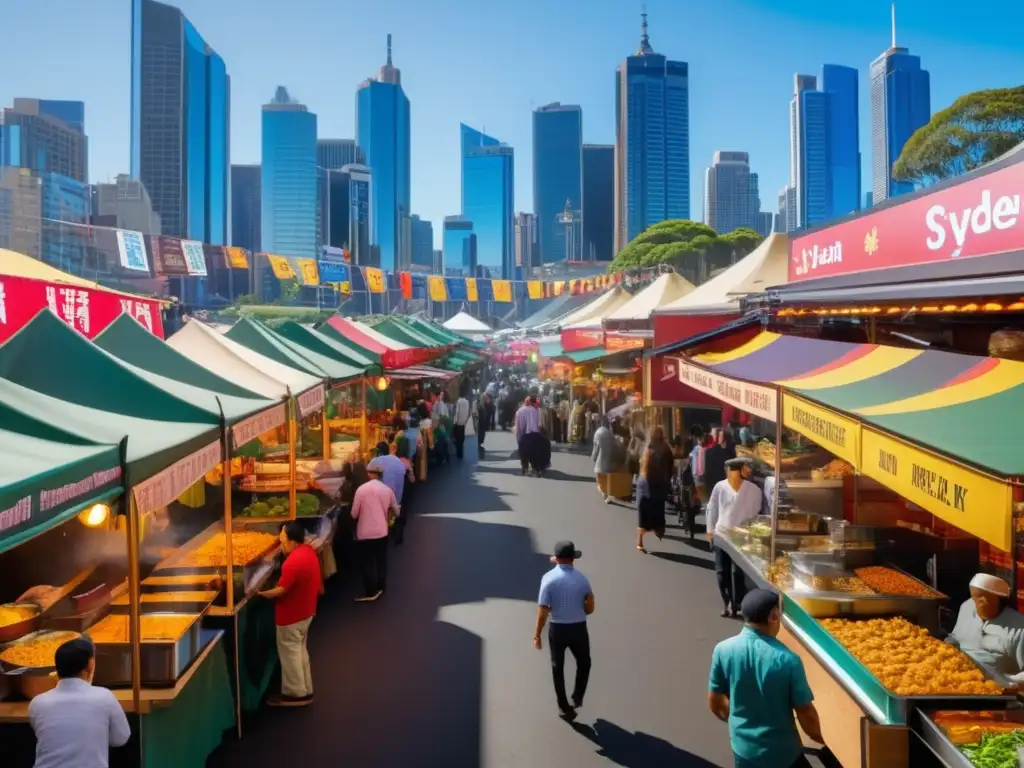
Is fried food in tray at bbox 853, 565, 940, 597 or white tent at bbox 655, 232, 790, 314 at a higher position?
white tent at bbox 655, 232, 790, 314

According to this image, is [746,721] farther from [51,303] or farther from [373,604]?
[51,303]

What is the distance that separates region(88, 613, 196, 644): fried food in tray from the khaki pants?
3.26ft

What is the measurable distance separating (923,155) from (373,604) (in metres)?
48.1

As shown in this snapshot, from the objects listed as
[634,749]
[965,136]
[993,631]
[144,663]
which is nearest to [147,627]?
[144,663]

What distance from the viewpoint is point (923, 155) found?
4872cm

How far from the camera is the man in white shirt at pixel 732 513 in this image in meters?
9.39

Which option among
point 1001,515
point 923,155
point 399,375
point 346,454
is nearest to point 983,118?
point 923,155

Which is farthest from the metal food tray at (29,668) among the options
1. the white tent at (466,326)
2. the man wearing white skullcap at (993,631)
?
the white tent at (466,326)

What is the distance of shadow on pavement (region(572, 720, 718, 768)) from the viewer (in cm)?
605

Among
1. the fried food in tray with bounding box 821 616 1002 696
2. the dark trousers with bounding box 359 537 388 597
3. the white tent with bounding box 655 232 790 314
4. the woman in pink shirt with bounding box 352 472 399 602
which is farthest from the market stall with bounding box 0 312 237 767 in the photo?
the white tent with bounding box 655 232 790 314

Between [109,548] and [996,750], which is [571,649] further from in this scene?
[109,548]

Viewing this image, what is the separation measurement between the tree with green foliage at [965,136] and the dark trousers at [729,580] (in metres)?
43.2

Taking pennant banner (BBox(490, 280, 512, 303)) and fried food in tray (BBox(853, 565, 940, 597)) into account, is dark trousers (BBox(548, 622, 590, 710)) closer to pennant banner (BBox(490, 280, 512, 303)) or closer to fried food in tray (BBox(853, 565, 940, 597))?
fried food in tray (BBox(853, 565, 940, 597))

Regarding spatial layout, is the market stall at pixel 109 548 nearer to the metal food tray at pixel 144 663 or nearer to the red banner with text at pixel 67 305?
the metal food tray at pixel 144 663
